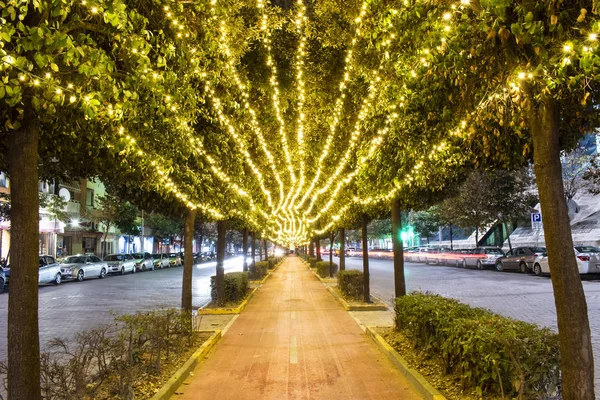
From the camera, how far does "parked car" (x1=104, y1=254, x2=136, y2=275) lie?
3472 cm

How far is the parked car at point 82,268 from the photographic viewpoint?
2762 centimetres

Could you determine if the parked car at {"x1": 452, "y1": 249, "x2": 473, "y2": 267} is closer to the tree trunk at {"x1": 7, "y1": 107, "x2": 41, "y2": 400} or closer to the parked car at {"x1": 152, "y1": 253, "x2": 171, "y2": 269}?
the parked car at {"x1": 152, "y1": 253, "x2": 171, "y2": 269}

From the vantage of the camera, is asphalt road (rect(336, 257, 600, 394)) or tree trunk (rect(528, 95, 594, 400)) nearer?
tree trunk (rect(528, 95, 594, 400))

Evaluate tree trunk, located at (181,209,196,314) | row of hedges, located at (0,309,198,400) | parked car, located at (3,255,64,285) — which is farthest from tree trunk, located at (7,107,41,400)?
parked car, located at (3,255,64,285)

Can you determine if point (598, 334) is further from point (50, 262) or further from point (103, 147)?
point (50, 262)

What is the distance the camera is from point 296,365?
8.35 metres

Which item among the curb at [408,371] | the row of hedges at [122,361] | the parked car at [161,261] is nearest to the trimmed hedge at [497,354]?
the curb at [408,371]

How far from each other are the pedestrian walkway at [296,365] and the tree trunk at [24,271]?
256cm

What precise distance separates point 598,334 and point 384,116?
6350 millimetres

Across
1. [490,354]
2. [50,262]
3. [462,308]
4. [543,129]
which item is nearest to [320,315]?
[462,308]

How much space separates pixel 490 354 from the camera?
5422 millimetres

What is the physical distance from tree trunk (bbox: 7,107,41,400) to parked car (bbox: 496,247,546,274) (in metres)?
27.7

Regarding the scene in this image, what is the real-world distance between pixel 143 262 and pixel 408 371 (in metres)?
37.0

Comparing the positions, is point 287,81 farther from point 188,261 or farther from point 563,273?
point 563,273
